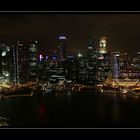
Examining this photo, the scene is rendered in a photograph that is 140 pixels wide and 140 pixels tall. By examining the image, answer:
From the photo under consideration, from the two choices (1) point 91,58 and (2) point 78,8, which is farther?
(1) point 91,58

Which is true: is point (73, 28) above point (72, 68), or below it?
above

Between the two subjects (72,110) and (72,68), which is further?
(72,68)

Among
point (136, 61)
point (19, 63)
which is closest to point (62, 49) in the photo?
point (19, 63)

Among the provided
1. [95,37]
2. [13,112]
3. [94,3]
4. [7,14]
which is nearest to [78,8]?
[94,3]

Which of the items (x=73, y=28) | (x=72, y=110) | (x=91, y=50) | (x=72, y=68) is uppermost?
(x=73, y=28)

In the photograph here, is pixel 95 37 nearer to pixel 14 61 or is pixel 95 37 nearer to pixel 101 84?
pixel 101 84

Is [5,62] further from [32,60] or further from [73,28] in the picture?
[73,28]

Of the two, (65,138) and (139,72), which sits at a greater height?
(139,72)
